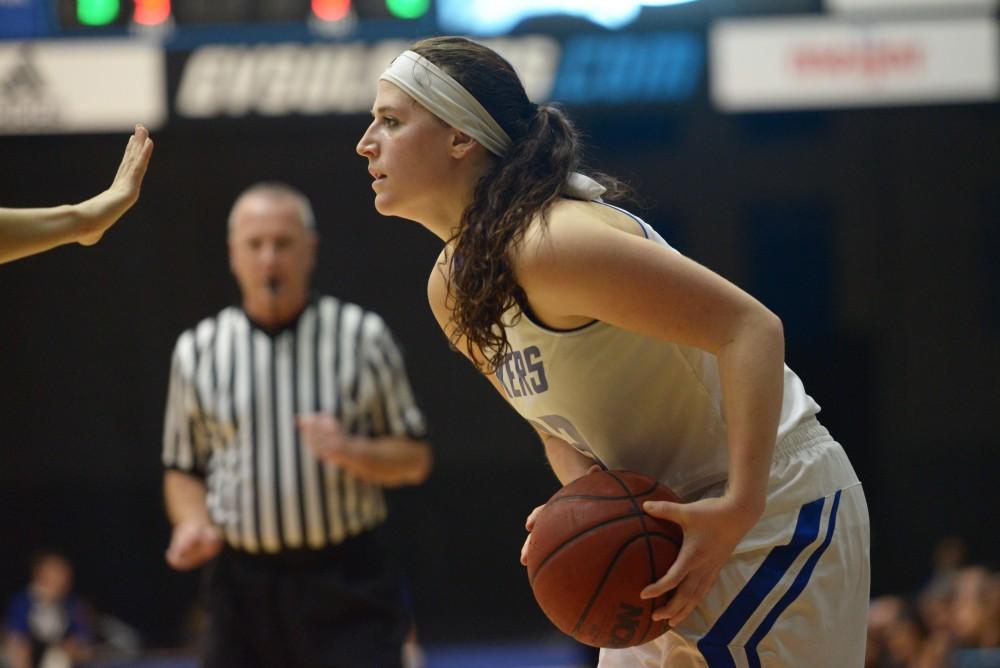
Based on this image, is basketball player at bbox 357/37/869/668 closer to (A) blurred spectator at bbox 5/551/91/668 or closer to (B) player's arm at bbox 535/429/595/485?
(B) player's arm at bbox 535/429/595/485

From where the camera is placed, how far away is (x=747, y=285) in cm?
940

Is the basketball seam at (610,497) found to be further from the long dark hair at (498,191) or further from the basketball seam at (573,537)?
the long dark hair at (498,191)

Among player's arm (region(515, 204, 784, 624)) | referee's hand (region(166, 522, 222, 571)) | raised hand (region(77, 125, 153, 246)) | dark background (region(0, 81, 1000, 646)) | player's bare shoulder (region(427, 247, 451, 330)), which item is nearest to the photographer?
player's arm (region(515, 204, 784, 624))

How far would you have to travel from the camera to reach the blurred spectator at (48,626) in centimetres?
832

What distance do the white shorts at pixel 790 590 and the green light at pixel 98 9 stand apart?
4.84 m

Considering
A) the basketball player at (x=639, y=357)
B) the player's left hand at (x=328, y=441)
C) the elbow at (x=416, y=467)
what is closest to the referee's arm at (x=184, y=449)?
the player's left hand at (x=328, y=441)

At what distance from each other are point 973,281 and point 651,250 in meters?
8.16

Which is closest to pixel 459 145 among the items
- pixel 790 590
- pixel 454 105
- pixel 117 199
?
pixel 454 105

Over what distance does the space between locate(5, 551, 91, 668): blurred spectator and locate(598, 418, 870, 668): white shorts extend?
6.82 m

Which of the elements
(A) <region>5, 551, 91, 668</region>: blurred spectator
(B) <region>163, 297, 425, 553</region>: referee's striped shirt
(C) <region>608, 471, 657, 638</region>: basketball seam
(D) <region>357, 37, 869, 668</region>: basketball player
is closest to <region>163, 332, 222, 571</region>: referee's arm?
(B) <region>163, 297, 425, 553</region>: referee's striped shirt

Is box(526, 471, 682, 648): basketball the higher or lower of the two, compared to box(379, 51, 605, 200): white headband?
lower

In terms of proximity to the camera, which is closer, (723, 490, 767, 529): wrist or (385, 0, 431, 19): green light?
(723, 490, 767, 529): wrist

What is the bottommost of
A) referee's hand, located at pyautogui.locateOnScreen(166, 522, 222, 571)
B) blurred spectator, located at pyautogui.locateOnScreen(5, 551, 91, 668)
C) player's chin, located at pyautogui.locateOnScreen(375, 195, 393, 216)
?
blurred spectator, located at pyautogui.locateOnScreen(5, 551, 91, 668)

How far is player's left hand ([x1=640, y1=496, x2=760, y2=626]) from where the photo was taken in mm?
2150
